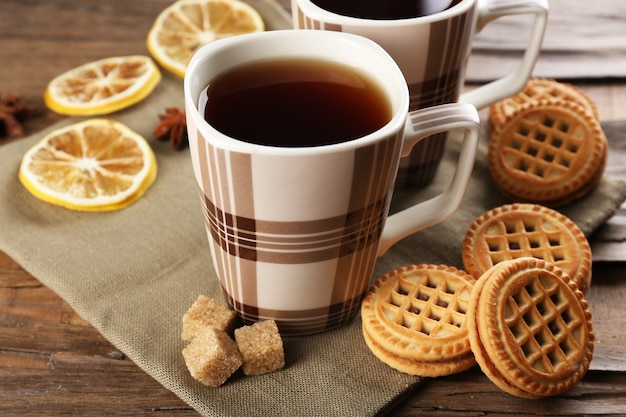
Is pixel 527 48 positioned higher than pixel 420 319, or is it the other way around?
pixel 527 48

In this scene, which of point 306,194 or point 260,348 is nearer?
point 306,194

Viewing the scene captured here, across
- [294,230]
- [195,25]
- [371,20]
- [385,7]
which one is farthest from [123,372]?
[195,25]

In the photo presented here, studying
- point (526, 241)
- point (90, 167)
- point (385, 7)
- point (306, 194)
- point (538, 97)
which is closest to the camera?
point (306, 194)

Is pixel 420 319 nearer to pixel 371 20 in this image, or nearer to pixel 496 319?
pixel 496 319

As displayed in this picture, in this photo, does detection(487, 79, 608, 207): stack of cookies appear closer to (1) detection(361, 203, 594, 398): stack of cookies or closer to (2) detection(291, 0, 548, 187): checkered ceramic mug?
(2) detection(291, 0, 548, 187): checkered ceramic mug

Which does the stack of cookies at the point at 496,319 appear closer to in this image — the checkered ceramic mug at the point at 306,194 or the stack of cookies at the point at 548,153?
the checkered ceramic mug at the point at 306,194

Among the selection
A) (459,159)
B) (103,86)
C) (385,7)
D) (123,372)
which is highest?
(385,7)

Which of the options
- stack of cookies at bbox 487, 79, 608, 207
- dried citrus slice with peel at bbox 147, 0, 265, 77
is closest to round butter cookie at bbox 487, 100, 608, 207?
stack of cookies at bbox 487, 79, 608, 207

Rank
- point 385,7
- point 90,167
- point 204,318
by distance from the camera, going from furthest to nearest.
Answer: point 90,167 → point 385,7 → point 204,318
